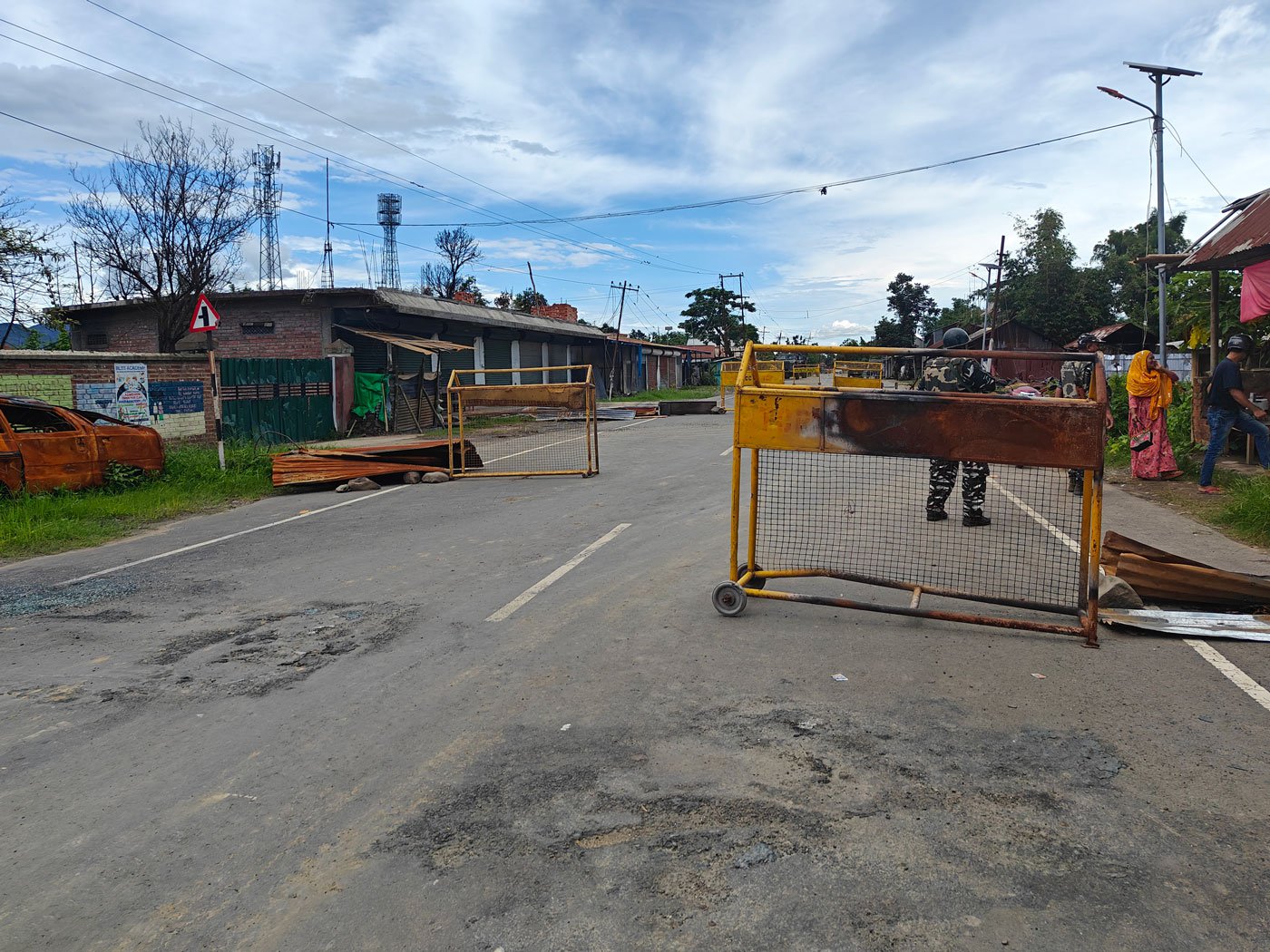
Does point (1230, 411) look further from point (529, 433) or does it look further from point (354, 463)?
point (529, 433)

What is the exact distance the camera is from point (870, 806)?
3205mm

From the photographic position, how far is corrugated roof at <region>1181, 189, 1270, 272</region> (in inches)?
444

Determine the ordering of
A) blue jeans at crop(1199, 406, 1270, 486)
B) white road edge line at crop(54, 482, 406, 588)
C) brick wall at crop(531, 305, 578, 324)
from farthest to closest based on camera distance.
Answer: brick wall at crop(531, 305, 578, 324) < blue jeans at crop(1199, 406, 1270, 486) < white road edge line at crop(54, 482, 406, 588)

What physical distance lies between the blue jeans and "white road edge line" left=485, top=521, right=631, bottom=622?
281 inches

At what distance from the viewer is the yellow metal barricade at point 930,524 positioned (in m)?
5.05

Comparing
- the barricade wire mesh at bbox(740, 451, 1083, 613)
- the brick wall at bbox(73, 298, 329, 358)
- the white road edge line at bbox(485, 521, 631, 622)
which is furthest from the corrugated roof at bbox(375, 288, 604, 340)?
the white road edge line at bbox(485, 521, 631, 622)

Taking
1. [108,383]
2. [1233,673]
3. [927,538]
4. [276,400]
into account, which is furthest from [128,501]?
[1233,673]

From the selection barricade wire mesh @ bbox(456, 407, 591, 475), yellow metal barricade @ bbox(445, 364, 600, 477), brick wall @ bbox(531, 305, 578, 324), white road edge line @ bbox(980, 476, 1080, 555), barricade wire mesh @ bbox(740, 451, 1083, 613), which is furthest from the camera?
brick wall @ bbox(531, 305, 578, 324)

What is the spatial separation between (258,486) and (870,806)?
1229cm

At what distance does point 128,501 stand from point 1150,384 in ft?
44.7

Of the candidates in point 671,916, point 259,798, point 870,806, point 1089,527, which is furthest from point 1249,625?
point 259,798

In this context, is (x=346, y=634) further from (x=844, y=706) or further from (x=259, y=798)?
(x=844, y=706)

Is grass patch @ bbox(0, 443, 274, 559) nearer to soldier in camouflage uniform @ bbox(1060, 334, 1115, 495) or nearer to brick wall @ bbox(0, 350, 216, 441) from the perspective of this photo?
brick wall @ bbox(0, 350, 216, 441)

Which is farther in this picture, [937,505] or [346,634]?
[937,505]
